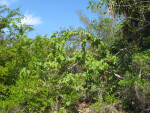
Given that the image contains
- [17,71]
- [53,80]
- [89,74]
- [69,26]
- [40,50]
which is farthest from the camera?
[69,26]

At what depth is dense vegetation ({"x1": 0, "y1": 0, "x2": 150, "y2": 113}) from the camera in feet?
23.8

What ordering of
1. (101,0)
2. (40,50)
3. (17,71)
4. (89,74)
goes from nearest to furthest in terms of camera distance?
(89,74), (101,0), (40,50), (17,71)

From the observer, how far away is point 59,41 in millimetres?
7598

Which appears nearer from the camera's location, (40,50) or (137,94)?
(137,94)

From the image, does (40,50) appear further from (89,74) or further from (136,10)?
(136,10)

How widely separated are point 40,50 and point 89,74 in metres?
3.43

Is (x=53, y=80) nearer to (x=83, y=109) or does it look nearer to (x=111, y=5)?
(x=83, y=109)

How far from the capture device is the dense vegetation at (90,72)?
7.27 m

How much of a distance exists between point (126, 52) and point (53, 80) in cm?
377

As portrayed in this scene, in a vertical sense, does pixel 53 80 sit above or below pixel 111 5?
below

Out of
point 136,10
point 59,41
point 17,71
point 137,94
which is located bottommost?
point 137,94

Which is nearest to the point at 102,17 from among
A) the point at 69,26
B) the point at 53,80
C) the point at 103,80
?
the point at 69,26

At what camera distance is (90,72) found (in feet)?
23.0

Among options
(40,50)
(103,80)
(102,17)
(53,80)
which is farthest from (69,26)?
(53,80)
